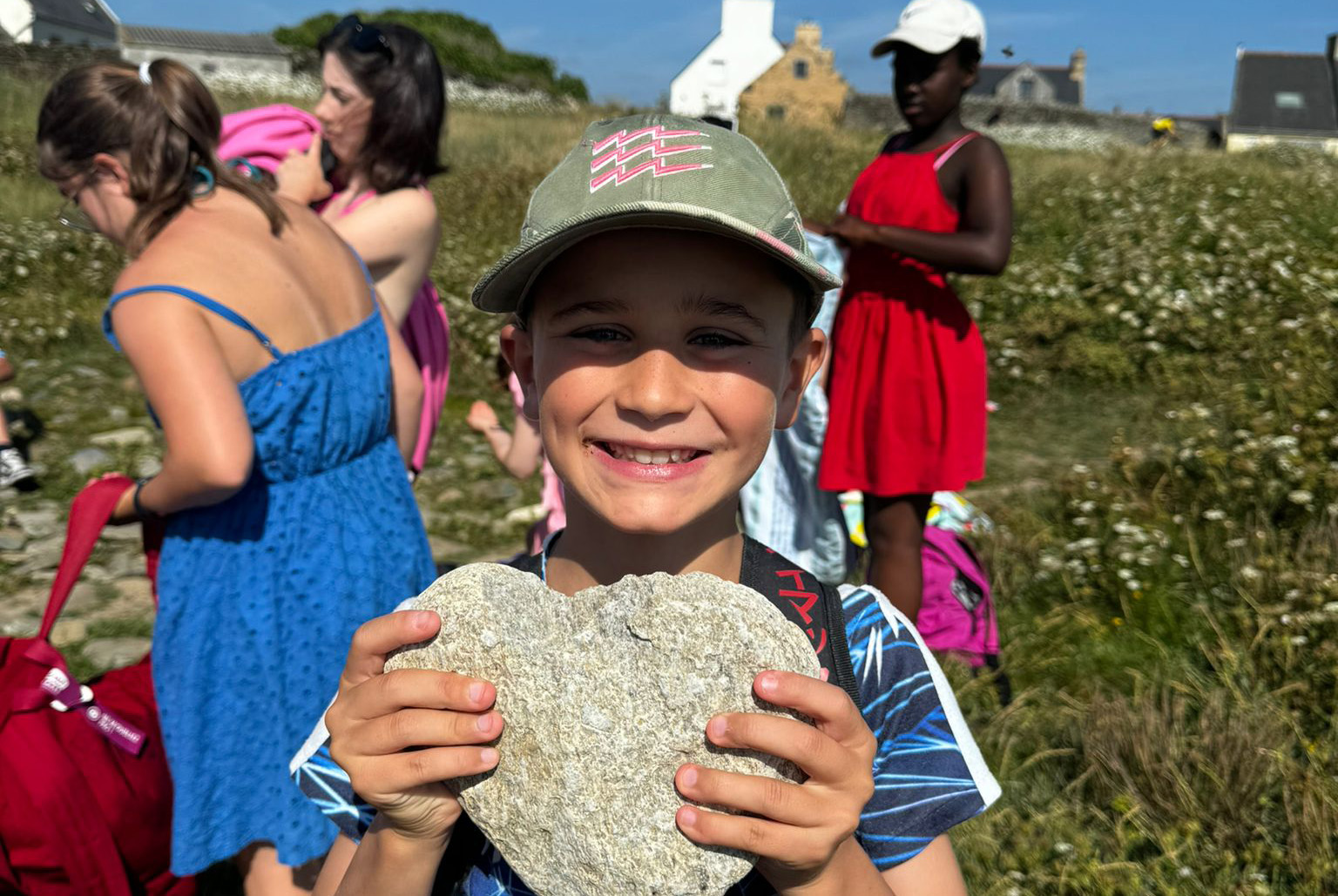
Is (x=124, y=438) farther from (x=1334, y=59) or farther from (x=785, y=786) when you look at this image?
(x=1334, y=59)

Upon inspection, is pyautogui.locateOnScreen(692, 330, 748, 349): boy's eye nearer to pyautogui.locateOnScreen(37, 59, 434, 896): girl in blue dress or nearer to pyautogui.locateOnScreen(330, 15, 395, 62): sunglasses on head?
pyautogui.locateOnScreen(37, 59, 434, 896): girl in blue dress

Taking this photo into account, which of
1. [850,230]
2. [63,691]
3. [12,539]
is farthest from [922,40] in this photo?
[12,539]

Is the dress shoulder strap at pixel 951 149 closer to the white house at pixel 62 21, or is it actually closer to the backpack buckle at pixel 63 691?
the backpack buckle at pixel 63 691

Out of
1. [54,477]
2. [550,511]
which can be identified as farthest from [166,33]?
[550,511]

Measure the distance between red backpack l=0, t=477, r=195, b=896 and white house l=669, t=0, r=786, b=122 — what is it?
45917 mm

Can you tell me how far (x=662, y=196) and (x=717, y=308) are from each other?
176 millimetres

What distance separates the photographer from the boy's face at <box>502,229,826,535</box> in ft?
4.37

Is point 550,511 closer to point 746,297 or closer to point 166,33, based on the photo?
point 746,297

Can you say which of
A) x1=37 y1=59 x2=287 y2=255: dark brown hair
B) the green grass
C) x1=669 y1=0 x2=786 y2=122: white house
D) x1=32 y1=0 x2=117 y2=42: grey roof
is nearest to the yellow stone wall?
x1=669 y1=0 x2=786 y2=122: white house

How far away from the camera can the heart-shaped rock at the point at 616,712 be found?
113 centimetres

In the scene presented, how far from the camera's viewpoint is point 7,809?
2369mm

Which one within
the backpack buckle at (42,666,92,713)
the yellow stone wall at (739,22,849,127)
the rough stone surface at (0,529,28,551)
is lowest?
the rough stone surface at (0,529,28,551)

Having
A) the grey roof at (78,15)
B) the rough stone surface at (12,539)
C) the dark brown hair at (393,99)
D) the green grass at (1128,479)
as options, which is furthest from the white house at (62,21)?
the dark brown hair at (393,99)

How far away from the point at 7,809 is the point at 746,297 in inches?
89.6
